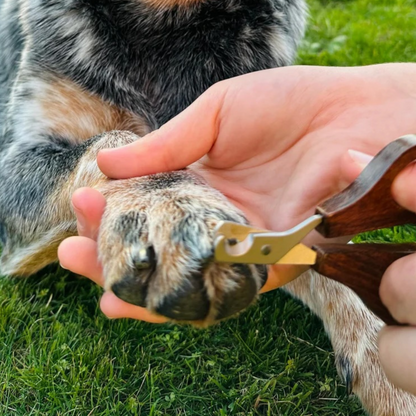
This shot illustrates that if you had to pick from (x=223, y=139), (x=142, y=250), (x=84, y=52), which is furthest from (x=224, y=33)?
(x=142, y=250)

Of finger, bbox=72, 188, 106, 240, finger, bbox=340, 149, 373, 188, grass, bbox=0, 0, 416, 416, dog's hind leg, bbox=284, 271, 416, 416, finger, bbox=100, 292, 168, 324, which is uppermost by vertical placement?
finger, bbox=340, 149, 373, 188

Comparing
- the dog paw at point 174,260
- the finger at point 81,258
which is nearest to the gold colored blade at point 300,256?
the dog paw at point 174,260

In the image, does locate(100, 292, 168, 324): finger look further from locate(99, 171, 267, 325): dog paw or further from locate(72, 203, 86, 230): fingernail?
locate(72, 203, 86, 230): fingernail

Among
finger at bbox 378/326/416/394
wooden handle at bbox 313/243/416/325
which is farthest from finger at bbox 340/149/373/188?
finger at bbox 378/326/416/394

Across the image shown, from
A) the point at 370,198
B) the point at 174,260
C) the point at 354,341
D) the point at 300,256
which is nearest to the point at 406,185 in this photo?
the point at 370,198

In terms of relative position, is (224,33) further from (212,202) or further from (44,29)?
(212,202)
